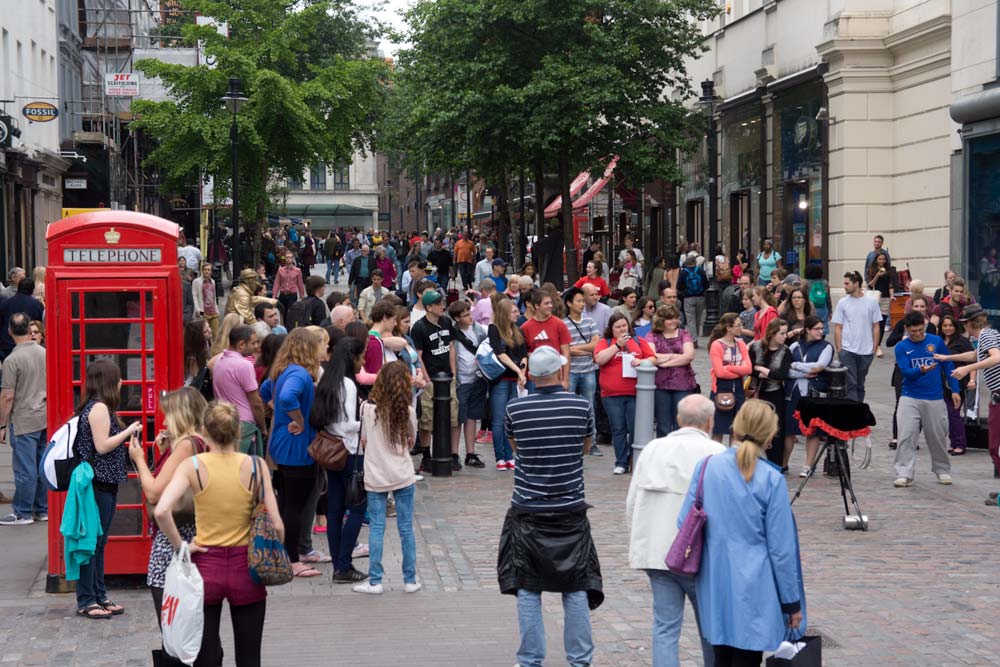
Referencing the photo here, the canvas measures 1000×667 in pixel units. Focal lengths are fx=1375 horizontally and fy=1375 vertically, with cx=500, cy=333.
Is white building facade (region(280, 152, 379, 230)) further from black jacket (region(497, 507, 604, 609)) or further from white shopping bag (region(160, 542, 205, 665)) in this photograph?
white shopping bag (region(160, 542, 205, 665))

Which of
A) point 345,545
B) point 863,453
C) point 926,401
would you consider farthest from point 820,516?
point 345,545

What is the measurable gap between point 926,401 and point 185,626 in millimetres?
9043

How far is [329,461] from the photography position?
976 centimetres

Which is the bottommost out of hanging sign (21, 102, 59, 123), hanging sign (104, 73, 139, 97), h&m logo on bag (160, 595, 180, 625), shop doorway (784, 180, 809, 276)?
h&m logo on bag (160, 595, 180, 625)

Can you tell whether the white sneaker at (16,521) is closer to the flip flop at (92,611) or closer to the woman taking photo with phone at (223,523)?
the flip flop at (92,611)

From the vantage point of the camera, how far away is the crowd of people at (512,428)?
654 cm

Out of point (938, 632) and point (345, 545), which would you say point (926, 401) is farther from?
point (345, 545)

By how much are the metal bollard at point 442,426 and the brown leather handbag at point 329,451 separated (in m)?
4.36

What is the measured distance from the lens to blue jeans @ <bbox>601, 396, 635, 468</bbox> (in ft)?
47.3

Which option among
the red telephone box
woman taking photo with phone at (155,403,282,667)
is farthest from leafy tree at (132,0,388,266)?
woman taking photo with phone at (155,403,282,667)

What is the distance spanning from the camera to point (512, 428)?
7.47 metres

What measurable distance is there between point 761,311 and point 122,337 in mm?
9025

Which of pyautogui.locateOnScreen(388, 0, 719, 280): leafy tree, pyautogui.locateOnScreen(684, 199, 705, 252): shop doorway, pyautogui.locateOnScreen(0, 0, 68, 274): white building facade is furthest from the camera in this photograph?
pyautogui.locateOnScreen(684, 199, 705, 252): shop doorway

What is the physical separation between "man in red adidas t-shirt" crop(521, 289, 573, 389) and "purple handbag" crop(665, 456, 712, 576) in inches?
311
